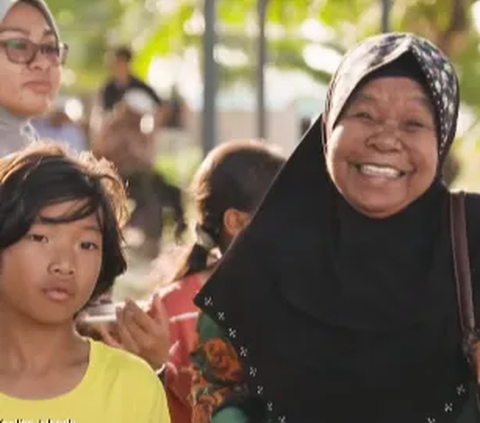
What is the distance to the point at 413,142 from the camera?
434 cm

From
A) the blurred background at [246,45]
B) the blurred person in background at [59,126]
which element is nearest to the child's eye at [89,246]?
the blurred background at [246,45]

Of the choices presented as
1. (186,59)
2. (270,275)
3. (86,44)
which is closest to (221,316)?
(270,275)

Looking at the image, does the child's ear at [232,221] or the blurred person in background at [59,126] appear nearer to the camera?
the child's ear at [232,221]

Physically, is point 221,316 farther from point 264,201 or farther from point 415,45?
point 415,45

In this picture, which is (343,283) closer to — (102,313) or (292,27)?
(102,313)

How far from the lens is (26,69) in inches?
223

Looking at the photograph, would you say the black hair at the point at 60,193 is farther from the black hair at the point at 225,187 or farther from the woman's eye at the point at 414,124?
the black hair at the point at 225,187

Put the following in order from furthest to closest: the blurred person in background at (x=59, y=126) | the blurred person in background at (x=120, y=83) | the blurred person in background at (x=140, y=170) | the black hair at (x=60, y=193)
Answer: the blurred person in background at (x=120, y=83) < the blurred person in background at (x=59, y=126) < the blurred person in background at (x=140, y=170) < the black hair at (x=60, y=193)

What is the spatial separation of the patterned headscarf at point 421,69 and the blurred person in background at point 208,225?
127cm

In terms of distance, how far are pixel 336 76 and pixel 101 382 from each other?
948 mm

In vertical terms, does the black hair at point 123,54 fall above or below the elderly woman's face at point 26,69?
below

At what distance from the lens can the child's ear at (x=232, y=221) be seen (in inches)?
237

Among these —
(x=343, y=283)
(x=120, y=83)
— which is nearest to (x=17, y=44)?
(x=343, y=283)

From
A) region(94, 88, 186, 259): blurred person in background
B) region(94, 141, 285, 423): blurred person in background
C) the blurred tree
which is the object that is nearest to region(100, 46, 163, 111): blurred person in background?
region(94, 88, 186, 259): blurred person in background
